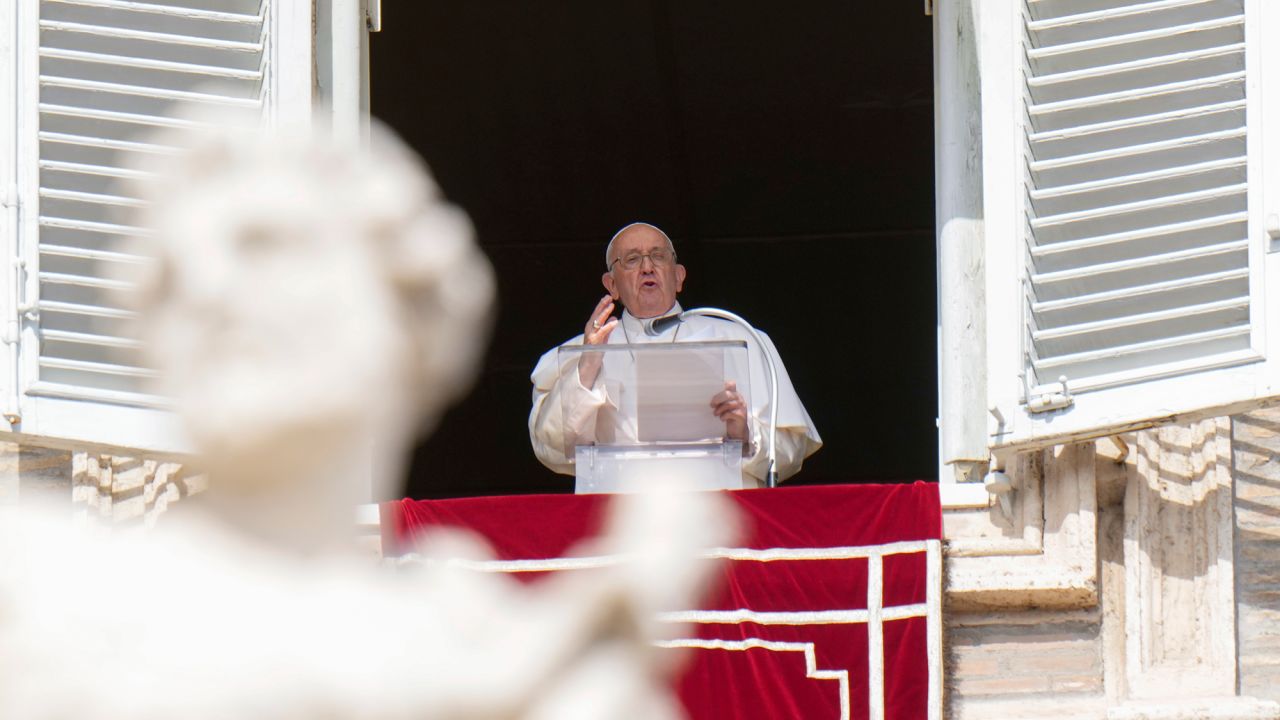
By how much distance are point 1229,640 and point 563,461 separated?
1.60 m

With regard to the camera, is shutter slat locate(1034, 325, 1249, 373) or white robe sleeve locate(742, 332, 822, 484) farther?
white robe sleeve locate(742, 332, 822, 484)

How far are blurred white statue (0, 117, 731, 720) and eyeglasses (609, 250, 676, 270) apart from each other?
201 inches

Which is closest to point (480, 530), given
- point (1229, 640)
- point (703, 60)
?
point (1229, 640)

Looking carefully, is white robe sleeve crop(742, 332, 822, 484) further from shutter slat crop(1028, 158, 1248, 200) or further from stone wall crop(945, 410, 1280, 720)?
shutter slat crop(1028, 158, 1248, 200)

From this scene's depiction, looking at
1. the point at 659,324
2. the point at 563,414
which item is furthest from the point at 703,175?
the point at 563,414

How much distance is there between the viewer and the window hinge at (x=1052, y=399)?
4594 mm

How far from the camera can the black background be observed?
28.4 feet

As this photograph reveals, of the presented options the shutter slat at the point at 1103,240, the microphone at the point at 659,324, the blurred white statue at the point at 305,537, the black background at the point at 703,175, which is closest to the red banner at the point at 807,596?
the shutter slat at the point at 1103,240

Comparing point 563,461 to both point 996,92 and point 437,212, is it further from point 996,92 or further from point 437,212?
point 437,212

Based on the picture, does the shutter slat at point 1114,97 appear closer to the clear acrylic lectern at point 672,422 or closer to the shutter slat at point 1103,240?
the shutter slat at point 1103,240

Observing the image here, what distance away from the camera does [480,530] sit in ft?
15.6

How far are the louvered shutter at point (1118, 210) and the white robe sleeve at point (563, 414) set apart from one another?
39.7 inches

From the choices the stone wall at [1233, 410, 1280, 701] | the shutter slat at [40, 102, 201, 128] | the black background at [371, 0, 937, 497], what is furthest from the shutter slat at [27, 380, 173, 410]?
the black background at [371, 0, 937, 497]

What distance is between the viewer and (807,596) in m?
4.71
